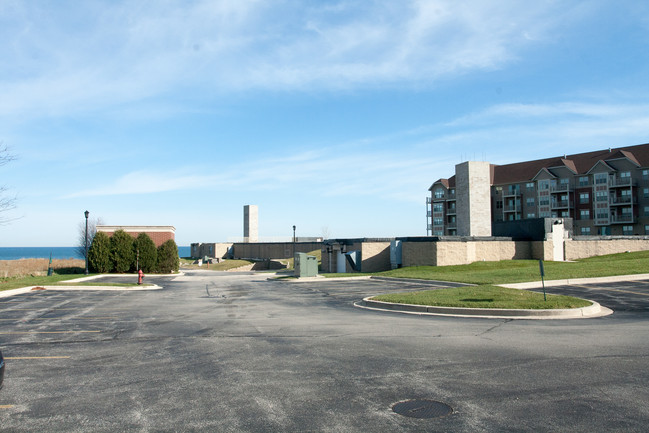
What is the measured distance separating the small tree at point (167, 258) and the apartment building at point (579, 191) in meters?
41.5

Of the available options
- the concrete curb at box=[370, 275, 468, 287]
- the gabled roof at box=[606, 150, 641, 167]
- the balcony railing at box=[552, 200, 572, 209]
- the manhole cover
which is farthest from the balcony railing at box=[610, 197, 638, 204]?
the manhole cover

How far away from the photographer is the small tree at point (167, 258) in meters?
42.0

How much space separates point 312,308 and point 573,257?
1339 inches

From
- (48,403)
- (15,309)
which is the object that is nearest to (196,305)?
(15,309)

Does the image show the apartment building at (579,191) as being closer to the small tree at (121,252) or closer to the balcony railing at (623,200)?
the balcony railing at (623,200)

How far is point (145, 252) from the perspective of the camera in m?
40.2

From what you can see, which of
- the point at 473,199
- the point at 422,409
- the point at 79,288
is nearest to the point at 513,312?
the point at 422,409

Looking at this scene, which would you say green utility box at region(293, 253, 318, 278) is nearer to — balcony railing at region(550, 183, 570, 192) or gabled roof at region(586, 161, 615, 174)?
balcony railing at region(550, 183, 570, 192)

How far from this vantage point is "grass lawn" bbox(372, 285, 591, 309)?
14734 millimetres

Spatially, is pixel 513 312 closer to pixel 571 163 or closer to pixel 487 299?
pixel 487 299

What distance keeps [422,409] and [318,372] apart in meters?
2.26

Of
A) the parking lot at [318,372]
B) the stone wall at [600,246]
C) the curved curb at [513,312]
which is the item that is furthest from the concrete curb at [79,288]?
the stone wall at [600,246]

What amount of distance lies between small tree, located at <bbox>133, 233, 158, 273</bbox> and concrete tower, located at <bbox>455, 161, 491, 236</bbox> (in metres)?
31.0

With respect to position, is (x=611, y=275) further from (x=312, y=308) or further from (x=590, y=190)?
(x=590, y=190)
